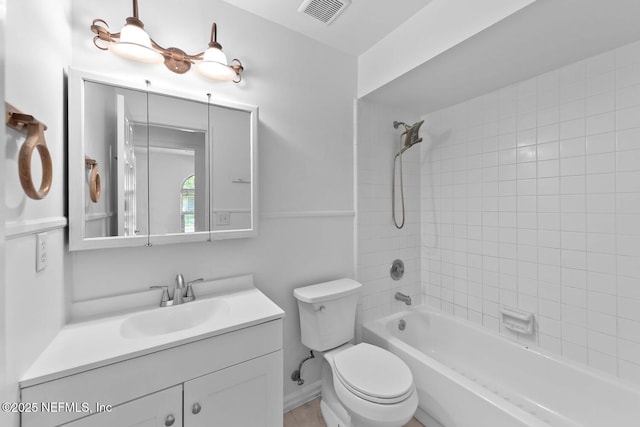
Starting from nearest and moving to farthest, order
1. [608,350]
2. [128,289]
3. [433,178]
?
[128,289] → [608,350] → [433,178]

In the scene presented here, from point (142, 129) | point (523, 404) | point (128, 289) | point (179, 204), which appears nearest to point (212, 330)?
point (128, 289)

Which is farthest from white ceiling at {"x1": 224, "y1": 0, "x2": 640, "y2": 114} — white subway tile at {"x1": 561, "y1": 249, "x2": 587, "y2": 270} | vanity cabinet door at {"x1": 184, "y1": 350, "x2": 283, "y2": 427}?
vanity cabinet door at {"x1": 184, "y1": 350, "x2": 283, "y2": 427}

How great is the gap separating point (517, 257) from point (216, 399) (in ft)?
6.63

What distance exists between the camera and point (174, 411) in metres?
0.99

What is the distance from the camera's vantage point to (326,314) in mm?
1637

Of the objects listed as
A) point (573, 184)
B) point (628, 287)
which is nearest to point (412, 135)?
point (573, 184)

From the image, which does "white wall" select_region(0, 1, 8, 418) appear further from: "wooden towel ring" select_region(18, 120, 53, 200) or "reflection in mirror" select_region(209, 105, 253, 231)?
"reflection in mirror" select_region(209, 105, 253, 231)

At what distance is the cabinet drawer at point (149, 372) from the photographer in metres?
0.81

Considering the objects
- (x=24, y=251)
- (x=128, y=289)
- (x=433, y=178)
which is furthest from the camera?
(x=433, y=178)

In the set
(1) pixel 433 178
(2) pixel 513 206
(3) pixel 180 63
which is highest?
(3) pixel 180 63

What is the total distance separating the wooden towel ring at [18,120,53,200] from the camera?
0.70m

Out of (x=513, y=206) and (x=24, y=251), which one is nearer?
(x=24, y=251)

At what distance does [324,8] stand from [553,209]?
1.87 meters

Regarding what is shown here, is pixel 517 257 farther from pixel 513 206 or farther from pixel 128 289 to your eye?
pixel 128 289
